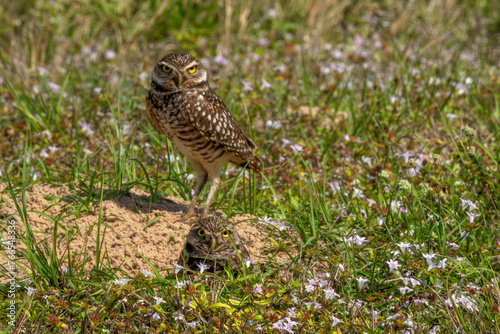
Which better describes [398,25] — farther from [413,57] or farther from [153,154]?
[153,154]

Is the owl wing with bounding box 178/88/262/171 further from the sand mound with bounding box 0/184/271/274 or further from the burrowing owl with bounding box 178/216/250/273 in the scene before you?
the burrowing owl with bounding box 178/216/250/273

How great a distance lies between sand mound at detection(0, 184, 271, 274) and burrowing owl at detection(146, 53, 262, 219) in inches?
12.1

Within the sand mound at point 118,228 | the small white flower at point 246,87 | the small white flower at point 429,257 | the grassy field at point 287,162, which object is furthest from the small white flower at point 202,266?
the small white flower at point 246,87

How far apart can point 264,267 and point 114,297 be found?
1.19 m

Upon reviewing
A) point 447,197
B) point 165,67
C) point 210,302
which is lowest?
point 210,302

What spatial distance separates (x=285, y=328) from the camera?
10.8 feet

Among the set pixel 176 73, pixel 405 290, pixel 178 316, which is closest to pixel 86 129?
pixel 176 73

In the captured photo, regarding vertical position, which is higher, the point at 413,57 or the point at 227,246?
the point at 413,57

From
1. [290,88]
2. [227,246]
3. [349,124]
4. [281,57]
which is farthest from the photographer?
[281,57]

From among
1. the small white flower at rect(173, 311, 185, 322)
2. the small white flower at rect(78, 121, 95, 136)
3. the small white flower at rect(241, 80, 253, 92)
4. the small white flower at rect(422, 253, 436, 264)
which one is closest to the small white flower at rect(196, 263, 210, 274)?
the small white flower at rect(173, 311, 185, 322)

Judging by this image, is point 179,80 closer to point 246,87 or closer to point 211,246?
point 211,246

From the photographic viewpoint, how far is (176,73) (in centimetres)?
467

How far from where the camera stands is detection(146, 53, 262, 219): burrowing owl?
4684 millimetres

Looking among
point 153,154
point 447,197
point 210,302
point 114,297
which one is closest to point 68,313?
point 114,297
